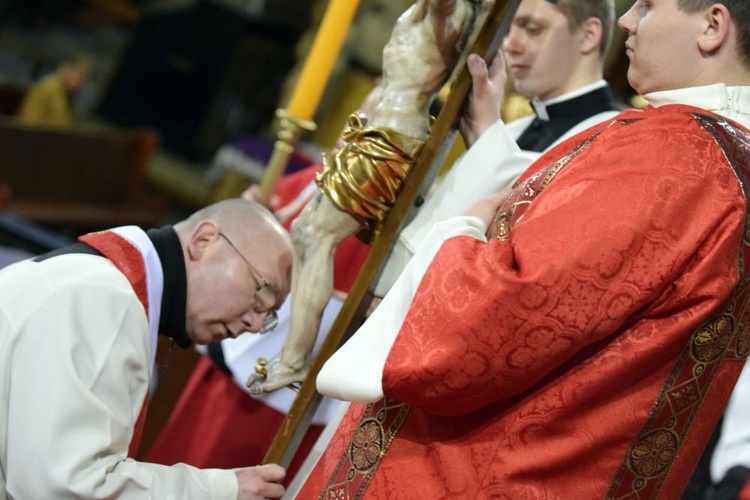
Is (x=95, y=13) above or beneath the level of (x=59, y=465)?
beneath

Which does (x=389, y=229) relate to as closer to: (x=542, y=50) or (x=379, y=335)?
(x=379, y=335)

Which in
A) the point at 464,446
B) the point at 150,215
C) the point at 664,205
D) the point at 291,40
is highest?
the point at 664,205

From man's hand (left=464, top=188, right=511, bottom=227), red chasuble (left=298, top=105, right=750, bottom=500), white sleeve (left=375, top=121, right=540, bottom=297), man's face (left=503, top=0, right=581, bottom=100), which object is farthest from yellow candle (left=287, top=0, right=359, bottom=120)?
red chasuble (left=298, top=105, right=750, bottom=500)

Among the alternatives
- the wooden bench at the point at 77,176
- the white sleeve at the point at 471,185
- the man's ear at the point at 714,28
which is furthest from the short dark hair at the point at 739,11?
the wooden bench at the point at 77,176

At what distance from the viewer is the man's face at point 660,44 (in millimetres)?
2016

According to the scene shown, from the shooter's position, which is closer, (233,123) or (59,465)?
(59,465)

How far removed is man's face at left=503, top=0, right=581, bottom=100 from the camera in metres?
2.98

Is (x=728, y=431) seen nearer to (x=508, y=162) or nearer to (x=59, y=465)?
(x=508, y=162)

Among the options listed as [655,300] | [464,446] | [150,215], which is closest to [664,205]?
[655,300]

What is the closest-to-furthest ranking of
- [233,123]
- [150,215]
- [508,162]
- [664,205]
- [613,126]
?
[664,205]
[613,126]
[508,162]
[150,215]
[233,123]

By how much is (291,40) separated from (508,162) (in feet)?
32.0

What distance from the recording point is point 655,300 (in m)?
1.91

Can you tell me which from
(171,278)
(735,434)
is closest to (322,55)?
(171,278)

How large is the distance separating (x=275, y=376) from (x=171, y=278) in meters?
0.34
